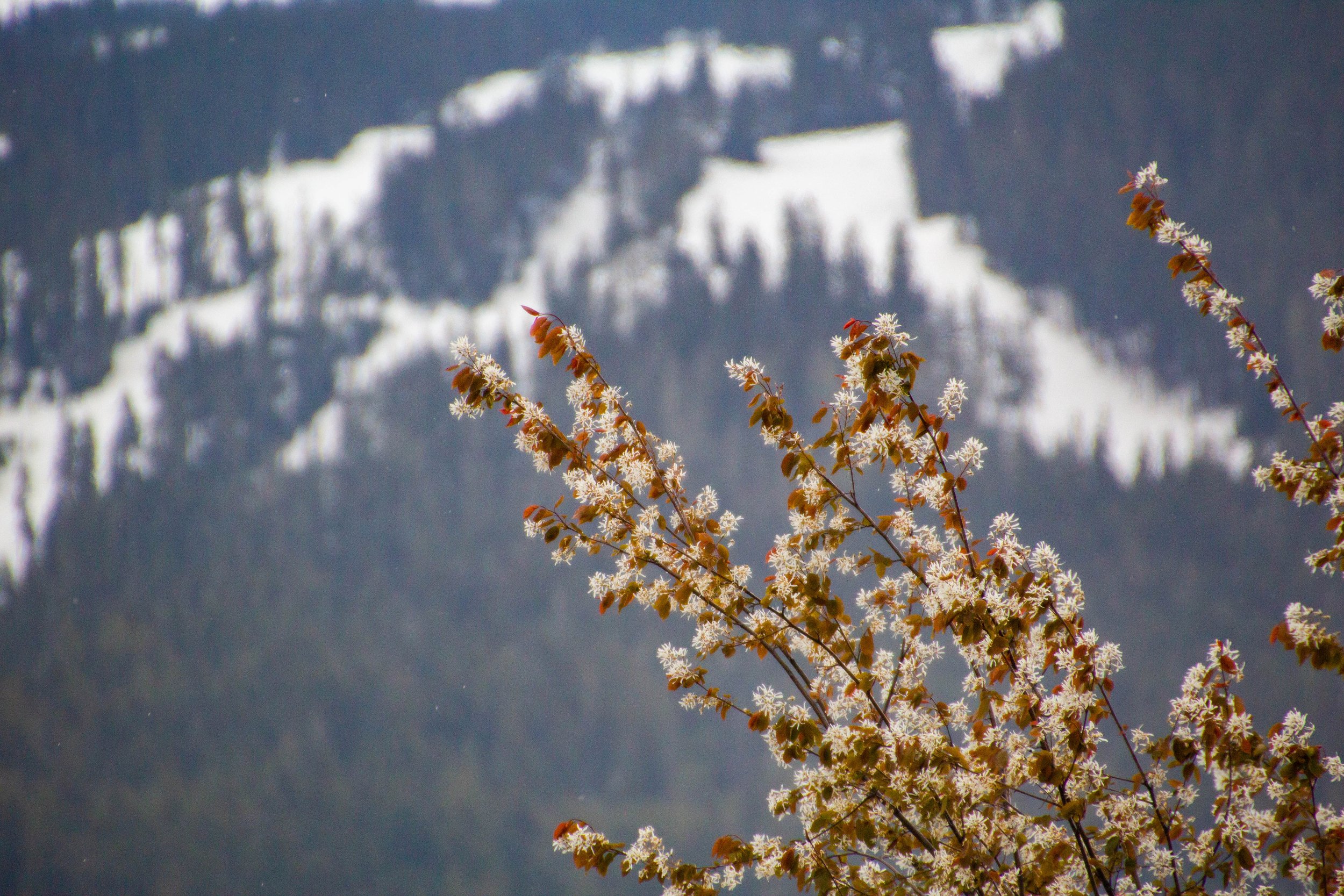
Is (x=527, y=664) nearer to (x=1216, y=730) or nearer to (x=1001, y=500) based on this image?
(x=1001, y=500)

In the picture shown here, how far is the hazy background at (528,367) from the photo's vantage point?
150 feet

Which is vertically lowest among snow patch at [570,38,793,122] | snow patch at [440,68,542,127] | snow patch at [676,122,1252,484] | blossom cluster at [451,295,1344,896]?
blossom cluster at [451,295,1344,896]

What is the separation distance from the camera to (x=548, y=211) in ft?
255

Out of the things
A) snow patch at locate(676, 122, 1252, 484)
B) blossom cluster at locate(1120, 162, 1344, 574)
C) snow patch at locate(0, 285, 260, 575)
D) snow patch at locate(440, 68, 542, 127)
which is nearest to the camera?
blossom cluster at locate(1120, 162, 1344, 574)

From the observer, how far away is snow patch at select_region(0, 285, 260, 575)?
5819 centimetres

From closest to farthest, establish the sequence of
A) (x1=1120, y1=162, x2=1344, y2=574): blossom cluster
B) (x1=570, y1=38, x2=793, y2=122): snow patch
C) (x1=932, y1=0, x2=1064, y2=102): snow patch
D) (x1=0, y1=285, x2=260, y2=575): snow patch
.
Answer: (x1=1120, y1=162, x2=1344, y2=574): blossom cluster
(x1=0, y1=285, x2=260, y2=575): snow patch
(x1=932, y1=0, x2=1064, y2=102): snow patch
(x1=570, y1=38, x2=793, y2=122): snow patch

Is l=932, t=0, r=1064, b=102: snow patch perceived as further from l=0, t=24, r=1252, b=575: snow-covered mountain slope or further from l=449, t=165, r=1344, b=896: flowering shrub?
l=449, t=165, r=1344, b=896: flowering shrub

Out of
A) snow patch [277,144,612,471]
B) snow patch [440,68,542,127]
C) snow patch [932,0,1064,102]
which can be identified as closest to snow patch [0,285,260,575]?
snow patch [277,144,612,471]

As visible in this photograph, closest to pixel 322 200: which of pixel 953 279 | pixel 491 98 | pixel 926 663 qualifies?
pixel 491 98

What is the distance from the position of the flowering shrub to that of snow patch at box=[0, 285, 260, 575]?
67772 millimetres

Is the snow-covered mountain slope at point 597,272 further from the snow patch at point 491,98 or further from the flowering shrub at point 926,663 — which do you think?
the flowering shrub at point 926,663

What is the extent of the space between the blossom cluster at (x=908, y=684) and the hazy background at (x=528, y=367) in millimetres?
35197

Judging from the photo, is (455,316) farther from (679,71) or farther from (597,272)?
(679,71)

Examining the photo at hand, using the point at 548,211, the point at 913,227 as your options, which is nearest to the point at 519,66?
the point at 548,211
